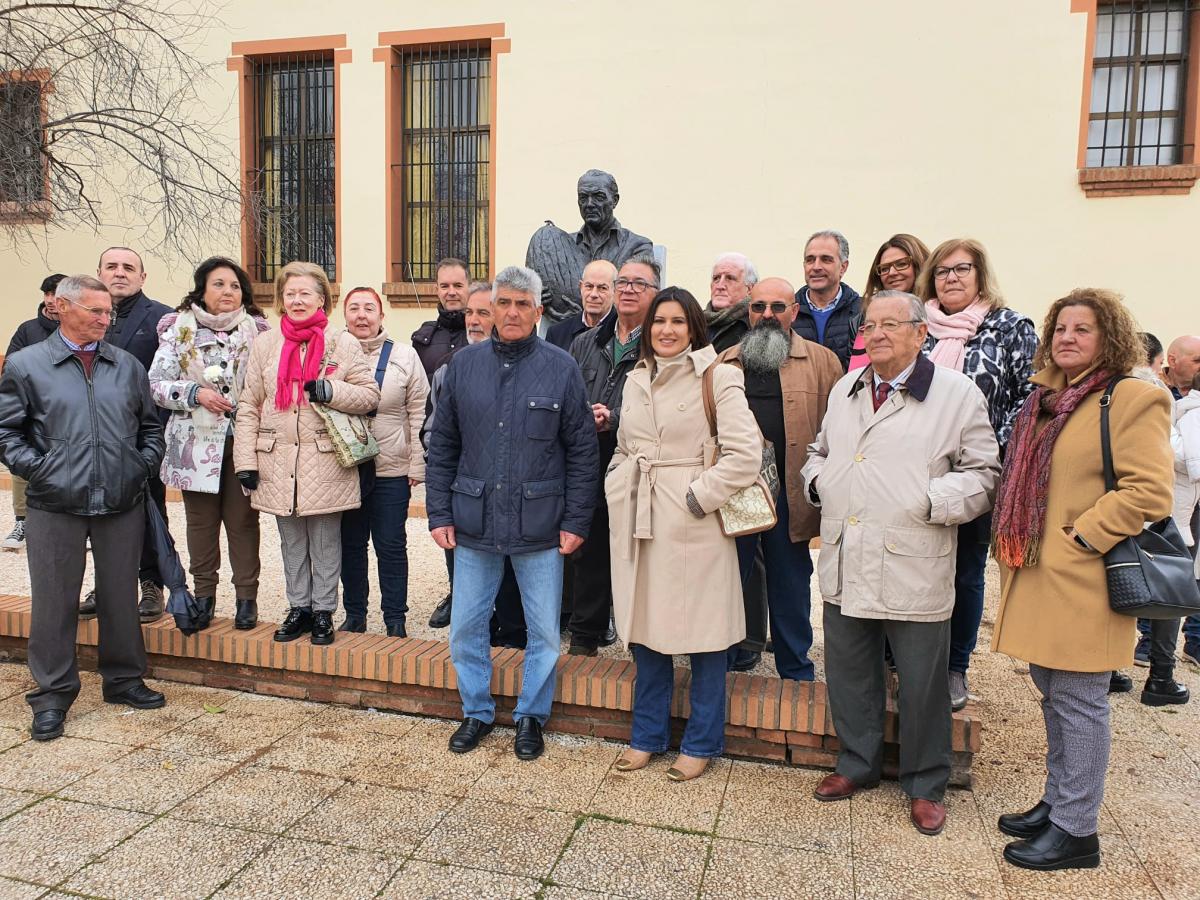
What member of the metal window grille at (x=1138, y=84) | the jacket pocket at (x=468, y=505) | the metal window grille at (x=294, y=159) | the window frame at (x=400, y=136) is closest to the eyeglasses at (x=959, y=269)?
the jacket pocket at (x=468, y=505)

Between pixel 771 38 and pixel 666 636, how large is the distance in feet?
24.2

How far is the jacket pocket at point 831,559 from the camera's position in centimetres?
298

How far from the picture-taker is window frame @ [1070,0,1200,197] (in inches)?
315

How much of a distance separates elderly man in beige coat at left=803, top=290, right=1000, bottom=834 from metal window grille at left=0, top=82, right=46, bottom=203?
25.3 ft

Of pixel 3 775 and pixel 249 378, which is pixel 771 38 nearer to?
pixel 249 378

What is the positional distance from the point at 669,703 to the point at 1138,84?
8.39m

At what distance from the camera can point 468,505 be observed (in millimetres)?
3357

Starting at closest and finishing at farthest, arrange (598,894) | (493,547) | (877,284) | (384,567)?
(598,894)
(493,547)
(877,284)
(384,567)

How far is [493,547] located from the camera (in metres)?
3.34

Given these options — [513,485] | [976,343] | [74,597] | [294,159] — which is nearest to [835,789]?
[513,485]

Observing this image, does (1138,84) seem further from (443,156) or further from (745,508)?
(745,508)

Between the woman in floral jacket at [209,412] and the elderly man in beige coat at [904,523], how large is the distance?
8.75 ft

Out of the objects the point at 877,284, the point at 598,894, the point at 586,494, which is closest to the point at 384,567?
the point at 586,494

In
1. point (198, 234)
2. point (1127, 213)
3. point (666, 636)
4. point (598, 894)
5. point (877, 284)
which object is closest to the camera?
point (598, 894)
